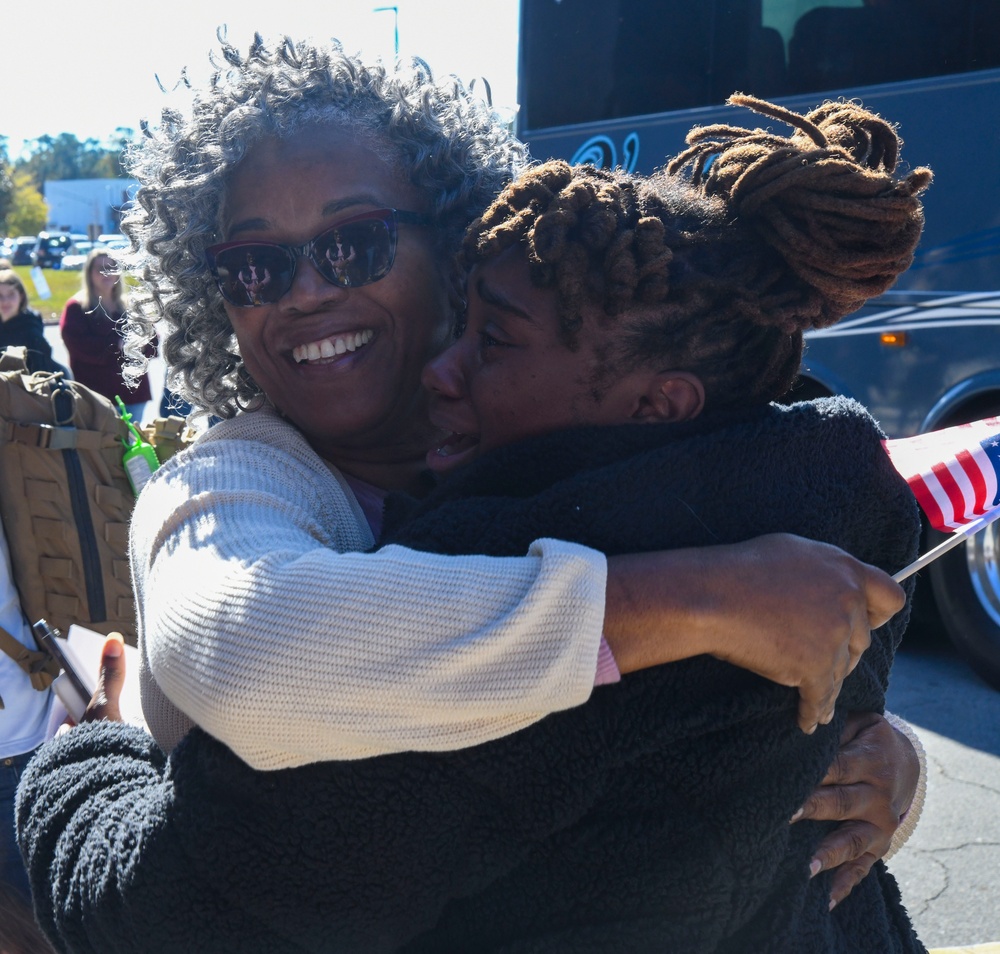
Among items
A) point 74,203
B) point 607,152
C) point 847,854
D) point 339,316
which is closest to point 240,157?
point 339,316

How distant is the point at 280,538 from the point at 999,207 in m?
5.20

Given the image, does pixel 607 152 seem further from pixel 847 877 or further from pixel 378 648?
pixel 378 648

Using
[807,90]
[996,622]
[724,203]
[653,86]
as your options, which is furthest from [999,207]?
[724,203]

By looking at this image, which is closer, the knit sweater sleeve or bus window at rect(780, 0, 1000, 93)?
the knit sweater sleeve

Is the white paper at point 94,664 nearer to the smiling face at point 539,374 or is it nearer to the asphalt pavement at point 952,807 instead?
the smiling face at point 539,374

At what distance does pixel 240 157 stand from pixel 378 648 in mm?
1085

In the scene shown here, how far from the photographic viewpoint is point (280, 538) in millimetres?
1288

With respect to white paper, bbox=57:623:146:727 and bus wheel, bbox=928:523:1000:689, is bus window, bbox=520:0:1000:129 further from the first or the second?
white paper, bbox=57:623:146:727

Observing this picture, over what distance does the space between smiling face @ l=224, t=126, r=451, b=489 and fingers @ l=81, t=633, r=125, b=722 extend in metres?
0.48

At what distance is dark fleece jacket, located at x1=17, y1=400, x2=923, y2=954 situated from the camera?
112 centimetres

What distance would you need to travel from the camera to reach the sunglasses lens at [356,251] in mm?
1893

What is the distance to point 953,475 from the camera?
1.63 metres

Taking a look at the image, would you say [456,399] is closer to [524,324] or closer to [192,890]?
[524,324]

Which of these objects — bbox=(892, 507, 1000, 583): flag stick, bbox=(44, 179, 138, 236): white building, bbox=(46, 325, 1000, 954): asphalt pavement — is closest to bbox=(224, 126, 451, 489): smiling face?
bbox=(892, 507, 1000, 583): flag stick
